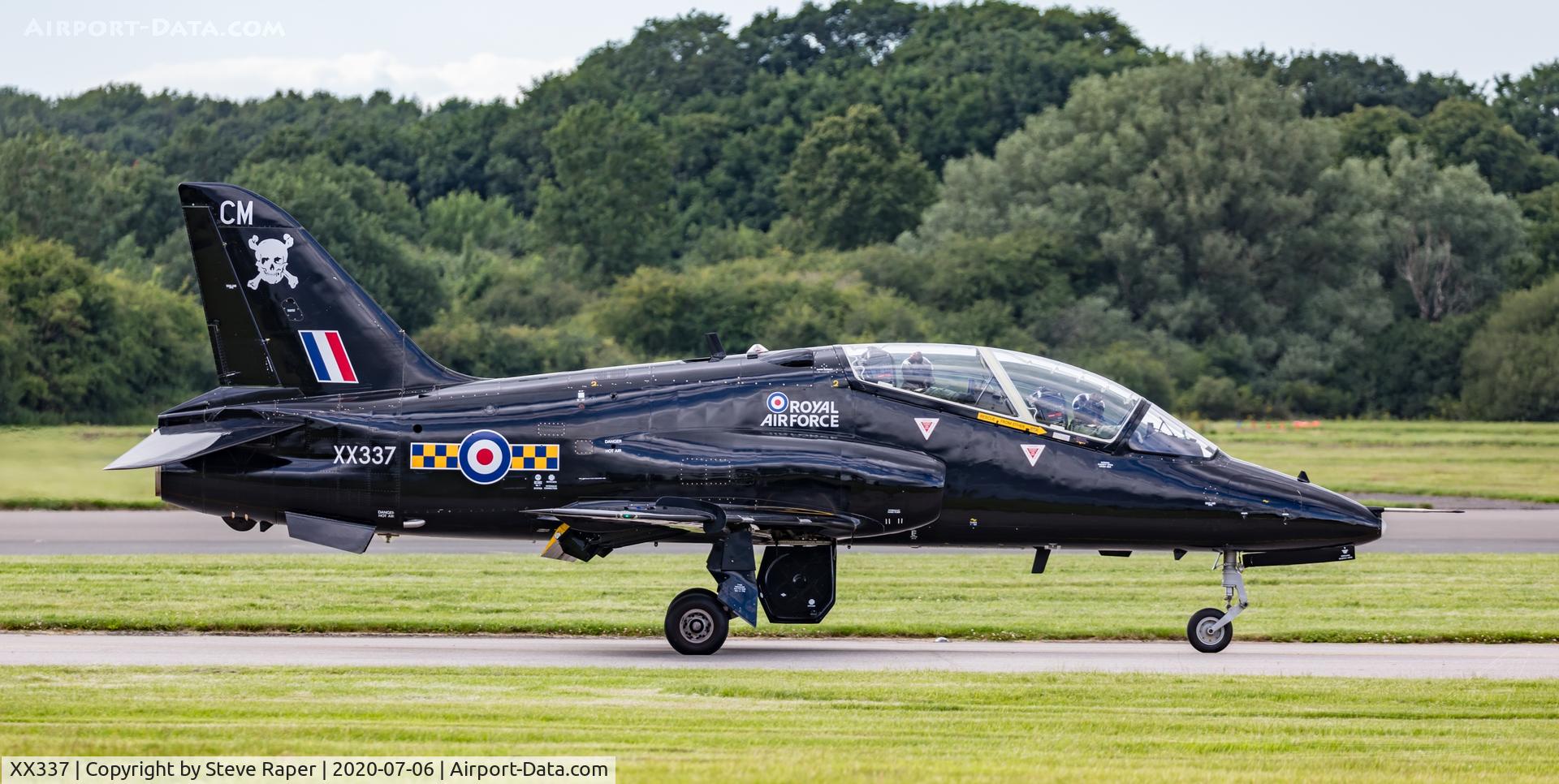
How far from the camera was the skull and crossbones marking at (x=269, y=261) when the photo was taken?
16.7m

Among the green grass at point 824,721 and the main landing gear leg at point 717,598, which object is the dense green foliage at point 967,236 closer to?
the main landing gear leg at point 717,598

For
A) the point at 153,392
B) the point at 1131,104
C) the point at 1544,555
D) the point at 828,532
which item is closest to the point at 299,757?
the point at 828,532

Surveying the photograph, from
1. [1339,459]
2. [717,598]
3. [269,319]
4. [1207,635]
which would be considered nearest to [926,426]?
[717,598]

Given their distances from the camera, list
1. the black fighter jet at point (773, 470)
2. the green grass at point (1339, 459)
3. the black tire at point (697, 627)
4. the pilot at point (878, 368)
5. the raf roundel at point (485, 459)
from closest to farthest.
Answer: the black tire at point (697, 627)
the black fighter jet at point (773, 470)
the raf roundel at point (485, 459)
the pilot at point (878, 368)
the green grass at point (1339, 459)

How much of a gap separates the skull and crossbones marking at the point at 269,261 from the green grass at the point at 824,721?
429 centimetres

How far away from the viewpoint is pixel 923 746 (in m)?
11.0

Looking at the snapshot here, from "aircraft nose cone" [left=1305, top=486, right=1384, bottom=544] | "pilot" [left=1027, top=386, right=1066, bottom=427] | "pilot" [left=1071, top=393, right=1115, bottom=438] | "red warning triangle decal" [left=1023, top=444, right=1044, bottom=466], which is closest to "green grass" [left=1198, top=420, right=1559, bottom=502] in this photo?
"aircraft nose cone" [left=1305, top=486, right=1384, bottom=544]

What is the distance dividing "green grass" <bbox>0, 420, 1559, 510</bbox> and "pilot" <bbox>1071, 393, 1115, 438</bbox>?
19.1 metres

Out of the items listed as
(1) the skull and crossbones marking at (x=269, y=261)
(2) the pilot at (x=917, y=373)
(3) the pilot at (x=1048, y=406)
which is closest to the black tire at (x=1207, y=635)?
(3) the pilot at (x=1048, y=406)

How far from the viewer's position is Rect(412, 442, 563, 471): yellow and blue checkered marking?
15906 millimetres

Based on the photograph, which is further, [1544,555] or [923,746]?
[1544,555]

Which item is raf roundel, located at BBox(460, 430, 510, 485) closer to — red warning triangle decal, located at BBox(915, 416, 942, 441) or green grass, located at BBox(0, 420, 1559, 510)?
red warning triangle decal, located at BBox(915, 416, 942, 441)

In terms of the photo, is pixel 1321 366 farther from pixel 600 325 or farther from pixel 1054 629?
pixel 1054 629

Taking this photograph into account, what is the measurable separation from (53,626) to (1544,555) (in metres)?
20.3
